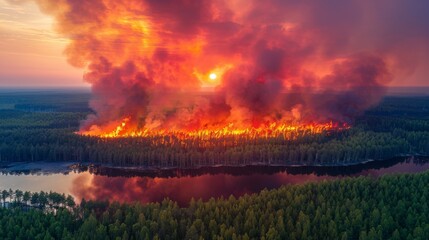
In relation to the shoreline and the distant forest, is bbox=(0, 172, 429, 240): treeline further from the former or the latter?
the distant forest

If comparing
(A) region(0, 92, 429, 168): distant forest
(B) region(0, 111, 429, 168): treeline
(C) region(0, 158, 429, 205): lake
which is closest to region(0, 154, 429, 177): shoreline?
(C) region(0, 158, 429, 205): lake

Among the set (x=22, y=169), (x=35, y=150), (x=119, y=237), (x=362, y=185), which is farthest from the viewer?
(x=35, y=150)

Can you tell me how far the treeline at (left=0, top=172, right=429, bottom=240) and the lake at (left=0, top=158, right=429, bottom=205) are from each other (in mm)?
28504

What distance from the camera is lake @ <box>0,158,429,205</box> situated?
117188mm

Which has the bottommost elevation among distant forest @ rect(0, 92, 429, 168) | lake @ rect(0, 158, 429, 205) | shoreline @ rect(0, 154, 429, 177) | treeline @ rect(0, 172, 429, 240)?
treeline @ rect(0, 172, 429, 240)

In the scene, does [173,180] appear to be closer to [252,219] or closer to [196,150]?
[196,150]

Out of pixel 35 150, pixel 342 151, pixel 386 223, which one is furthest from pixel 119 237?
pixel 342 151

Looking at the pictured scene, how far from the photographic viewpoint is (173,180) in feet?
440

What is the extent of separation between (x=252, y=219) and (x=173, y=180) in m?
64.2

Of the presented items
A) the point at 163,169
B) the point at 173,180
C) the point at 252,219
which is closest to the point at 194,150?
the point at 163,169

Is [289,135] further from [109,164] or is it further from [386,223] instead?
[386,223]

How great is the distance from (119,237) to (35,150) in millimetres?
111776

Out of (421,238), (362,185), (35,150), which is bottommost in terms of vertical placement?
(421,238)

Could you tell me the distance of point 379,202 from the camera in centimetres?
8706
